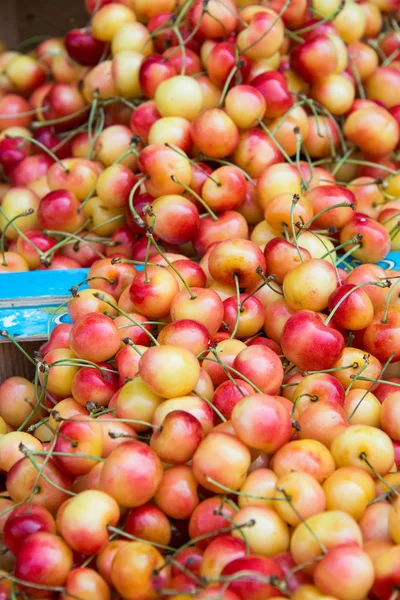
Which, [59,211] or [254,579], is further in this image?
[59,211]

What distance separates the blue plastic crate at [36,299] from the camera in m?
1.47

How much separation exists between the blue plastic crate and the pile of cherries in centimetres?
6

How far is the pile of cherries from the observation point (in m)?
0.92

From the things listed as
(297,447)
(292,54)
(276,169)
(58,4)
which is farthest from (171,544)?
(58,4)

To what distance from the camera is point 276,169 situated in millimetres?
1621

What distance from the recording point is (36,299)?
1.56 meters

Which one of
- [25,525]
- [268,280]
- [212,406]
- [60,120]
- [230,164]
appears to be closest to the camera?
[25,525]

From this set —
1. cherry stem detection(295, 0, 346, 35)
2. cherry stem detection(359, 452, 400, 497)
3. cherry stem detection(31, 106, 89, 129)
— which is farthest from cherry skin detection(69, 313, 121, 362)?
cherry stem detection(295, 0, 346, 35)

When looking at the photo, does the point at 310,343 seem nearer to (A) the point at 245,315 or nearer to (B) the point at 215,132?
(A) the point at 245,315

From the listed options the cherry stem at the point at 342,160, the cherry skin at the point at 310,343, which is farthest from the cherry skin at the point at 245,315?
the cherry stem at the point at 342,160

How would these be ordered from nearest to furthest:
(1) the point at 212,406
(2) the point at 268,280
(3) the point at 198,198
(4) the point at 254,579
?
(4) the point at 254,579 < (1) the point at 212,406 < (2) the point at 268,280 < (3) the point at 198,198

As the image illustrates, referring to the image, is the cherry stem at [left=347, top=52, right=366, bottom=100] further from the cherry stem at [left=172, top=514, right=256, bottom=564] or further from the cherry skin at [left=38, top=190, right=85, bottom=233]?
the cherry stem at [left=172, top=514, right=256, bottom=564]

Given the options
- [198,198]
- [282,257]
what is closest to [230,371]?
[282,257]

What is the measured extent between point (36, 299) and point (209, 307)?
497 millimetres
